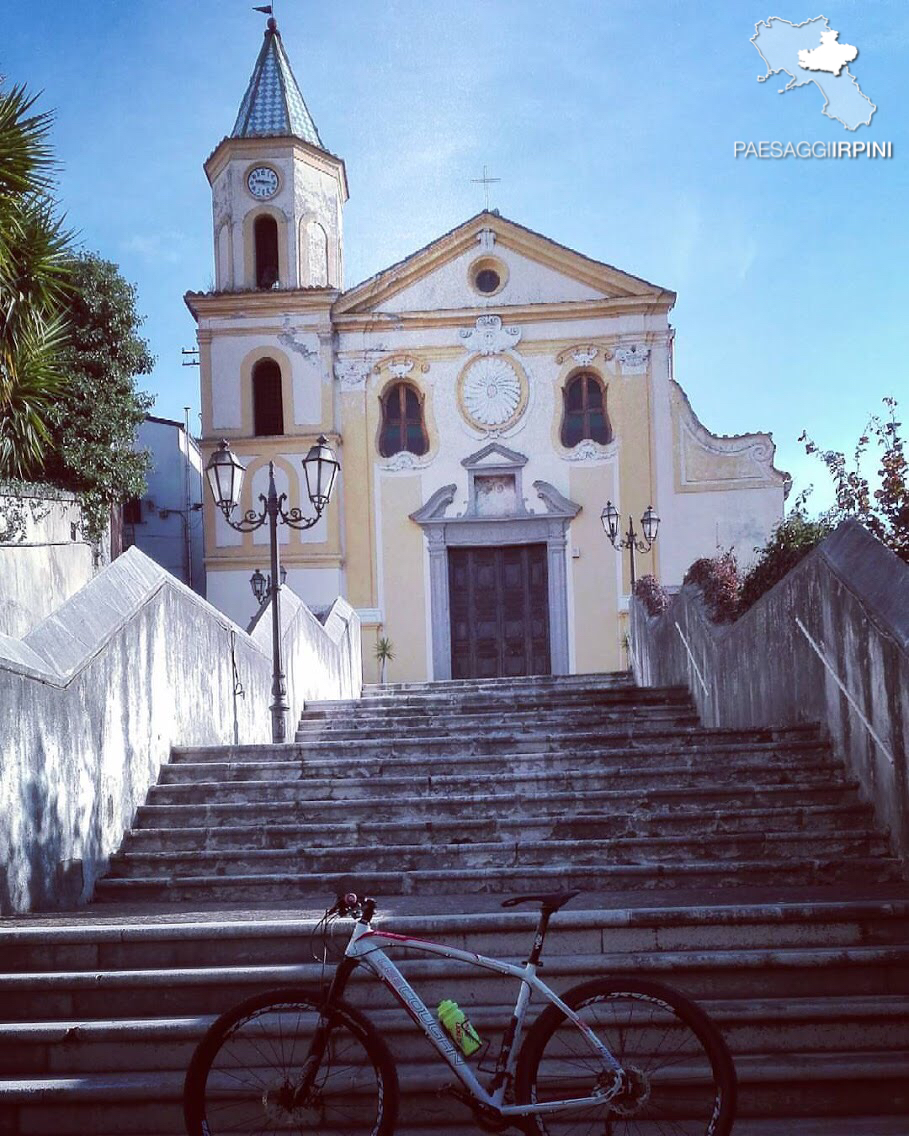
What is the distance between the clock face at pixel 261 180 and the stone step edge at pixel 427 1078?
24.7 m

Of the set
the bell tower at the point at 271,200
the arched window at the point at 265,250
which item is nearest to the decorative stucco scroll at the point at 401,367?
the bell tower at the point at 271,200

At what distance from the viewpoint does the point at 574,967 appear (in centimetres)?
518

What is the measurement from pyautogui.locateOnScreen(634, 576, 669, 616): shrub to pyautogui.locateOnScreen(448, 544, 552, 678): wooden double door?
5627 mm

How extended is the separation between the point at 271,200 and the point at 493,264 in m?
4.89

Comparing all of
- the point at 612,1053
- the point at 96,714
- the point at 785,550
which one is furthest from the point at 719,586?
the point at 612,1053

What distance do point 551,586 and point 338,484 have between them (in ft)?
15.8

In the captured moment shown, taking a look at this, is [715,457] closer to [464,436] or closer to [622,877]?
[464,436]

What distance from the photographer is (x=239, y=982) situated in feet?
17.1

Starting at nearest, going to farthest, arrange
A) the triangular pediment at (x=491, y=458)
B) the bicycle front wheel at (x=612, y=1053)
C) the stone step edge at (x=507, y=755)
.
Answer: the bicycle front wheel at (x=612, y=1053) < the stone step edge at (x=507, y=755) < the triangular pediment at (x=491, y=458)

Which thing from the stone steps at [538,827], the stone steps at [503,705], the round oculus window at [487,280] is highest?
the round oculus window at [487,280]

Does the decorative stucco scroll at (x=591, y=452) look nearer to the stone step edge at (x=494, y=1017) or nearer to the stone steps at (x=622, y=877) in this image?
the stone steps at (x=622, y=877)

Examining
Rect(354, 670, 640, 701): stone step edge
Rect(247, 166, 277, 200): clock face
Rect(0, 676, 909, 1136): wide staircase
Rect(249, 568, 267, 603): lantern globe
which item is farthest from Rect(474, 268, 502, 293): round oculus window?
Rect(0, 676, 909, 1136): wide staircase

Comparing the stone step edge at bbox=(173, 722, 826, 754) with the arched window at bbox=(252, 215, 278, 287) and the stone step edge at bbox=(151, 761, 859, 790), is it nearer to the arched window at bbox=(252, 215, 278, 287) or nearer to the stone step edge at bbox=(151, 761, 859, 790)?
the stone step edge at bbox=(151, 761, 859, 790)

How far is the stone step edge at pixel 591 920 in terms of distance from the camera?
5.34 meters
